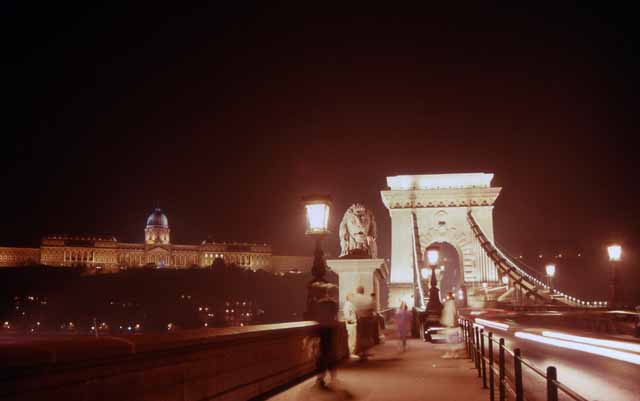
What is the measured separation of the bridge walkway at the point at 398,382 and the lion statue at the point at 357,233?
416 centimetres

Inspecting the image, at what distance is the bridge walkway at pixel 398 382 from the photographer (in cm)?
905

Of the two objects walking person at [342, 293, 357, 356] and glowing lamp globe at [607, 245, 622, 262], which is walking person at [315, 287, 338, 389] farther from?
glowing lamp globe at [607, 245, 622, 262]

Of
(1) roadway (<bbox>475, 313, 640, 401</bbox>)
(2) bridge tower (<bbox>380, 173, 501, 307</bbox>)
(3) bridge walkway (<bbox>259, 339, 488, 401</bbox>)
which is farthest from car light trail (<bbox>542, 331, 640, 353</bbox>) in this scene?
(2) bridge tower (<bbox>380, 173, 501, 307</bbox>)

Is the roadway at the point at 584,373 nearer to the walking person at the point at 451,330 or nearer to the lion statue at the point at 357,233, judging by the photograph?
the walking person at the point at 451,330

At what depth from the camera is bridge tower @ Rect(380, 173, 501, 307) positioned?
167ft

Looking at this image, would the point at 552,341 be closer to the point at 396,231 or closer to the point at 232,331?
the point at 232,331

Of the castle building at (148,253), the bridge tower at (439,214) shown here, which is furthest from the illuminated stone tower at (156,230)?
the bridge tower at (439,214)

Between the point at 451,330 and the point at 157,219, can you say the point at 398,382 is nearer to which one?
the point at 451,330

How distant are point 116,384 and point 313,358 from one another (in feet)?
22.5

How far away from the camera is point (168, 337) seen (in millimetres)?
6027

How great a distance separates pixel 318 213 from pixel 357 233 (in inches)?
322

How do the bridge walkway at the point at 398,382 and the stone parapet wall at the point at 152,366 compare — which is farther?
the bridge walkway at the point at 398,382

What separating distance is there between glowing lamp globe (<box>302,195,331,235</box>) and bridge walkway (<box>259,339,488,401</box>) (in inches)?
92.1

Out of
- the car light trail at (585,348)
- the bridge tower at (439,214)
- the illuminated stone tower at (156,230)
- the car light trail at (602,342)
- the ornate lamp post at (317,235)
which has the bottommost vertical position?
the car light trail at (585,348)
